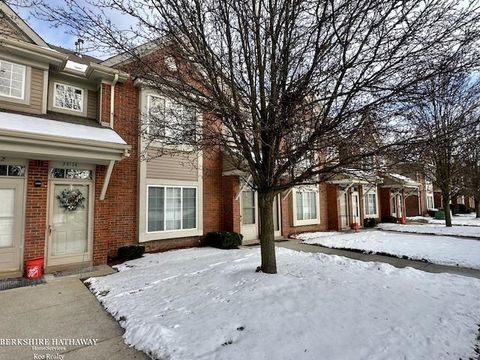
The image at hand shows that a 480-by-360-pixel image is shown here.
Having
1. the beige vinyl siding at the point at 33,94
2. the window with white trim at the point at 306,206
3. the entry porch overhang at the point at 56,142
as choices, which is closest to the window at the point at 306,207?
the window with white trim at the point at 306,206

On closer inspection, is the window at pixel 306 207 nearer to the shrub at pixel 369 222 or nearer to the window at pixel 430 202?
the shrub at pixel 369 222

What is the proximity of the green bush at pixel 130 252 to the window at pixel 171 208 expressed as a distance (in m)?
0.79

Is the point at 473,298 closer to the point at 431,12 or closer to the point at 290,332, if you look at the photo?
the point at 290,332

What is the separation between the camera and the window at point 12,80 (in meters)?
7.04

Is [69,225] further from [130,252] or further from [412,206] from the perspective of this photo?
[412,206]

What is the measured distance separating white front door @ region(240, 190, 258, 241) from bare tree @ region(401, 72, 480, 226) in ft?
21.3

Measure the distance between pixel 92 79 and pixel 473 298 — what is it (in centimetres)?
1077

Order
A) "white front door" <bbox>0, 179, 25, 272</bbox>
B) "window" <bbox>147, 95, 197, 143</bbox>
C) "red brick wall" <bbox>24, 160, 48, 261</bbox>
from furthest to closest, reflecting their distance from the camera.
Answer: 1. "red brick wall" <bbox>24, 160, 48, 261</bbox>
2. "white front door" <bbox>0, 179, 25, 272</bbox>
3. "window" <bbox>147, 95, 197, 143</bbox>

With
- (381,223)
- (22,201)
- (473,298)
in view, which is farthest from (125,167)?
(381,223)

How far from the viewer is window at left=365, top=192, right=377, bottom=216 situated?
18797 millimetres

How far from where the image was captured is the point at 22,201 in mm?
6766

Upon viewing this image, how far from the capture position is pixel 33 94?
7.39m

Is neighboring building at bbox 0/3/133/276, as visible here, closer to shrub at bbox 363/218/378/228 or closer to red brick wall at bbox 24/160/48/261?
red brick wall at bbox 24/160/48/261

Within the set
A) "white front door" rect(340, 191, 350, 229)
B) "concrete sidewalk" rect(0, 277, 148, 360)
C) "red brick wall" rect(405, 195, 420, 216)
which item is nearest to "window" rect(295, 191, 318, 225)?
"white front door" rect(340, 191, 350, 229)
